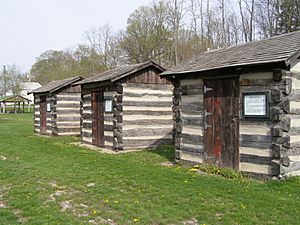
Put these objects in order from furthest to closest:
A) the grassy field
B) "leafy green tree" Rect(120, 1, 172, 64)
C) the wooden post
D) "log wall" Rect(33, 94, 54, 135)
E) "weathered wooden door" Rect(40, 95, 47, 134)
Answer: "leafy green tree" Rect(120, 1, 172, 64)
"weathered wooden door" Rect(40, 95, 47, 134)
"log wall" Rect(33, 94, 54, 135)
the wooden post
the grassy field

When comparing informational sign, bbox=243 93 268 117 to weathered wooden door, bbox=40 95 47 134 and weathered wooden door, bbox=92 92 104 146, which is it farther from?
weathered wooden door, bbox=40 95 47 134

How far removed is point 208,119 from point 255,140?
1651 millimetres

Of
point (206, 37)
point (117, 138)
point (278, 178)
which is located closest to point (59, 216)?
point (278, 178)

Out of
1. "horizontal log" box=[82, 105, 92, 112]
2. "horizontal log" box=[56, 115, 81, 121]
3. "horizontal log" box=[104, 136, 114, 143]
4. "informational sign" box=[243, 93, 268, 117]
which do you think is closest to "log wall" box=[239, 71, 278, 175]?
"informational sign" box=[243, 93, 268, 117]

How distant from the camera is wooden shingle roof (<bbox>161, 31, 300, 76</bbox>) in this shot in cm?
829

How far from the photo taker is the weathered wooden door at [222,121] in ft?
30.4

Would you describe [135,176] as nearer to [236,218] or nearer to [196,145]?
[196,145]

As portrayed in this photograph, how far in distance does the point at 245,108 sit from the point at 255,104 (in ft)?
0.95

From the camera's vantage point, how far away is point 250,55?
30.4 feet

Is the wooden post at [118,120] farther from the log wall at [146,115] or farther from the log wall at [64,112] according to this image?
the log wall at [64,112]

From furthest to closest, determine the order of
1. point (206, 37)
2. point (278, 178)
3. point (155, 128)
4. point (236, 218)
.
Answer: point (206, 37) < point (155, 128) < point (278, 178) < point (236, 218)

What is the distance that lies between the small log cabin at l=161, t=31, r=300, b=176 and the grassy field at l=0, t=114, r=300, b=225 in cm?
70

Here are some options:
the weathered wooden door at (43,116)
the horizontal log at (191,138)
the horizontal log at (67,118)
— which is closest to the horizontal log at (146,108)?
the horizontal log at (191,138)

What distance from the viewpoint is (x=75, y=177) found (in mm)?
9320
